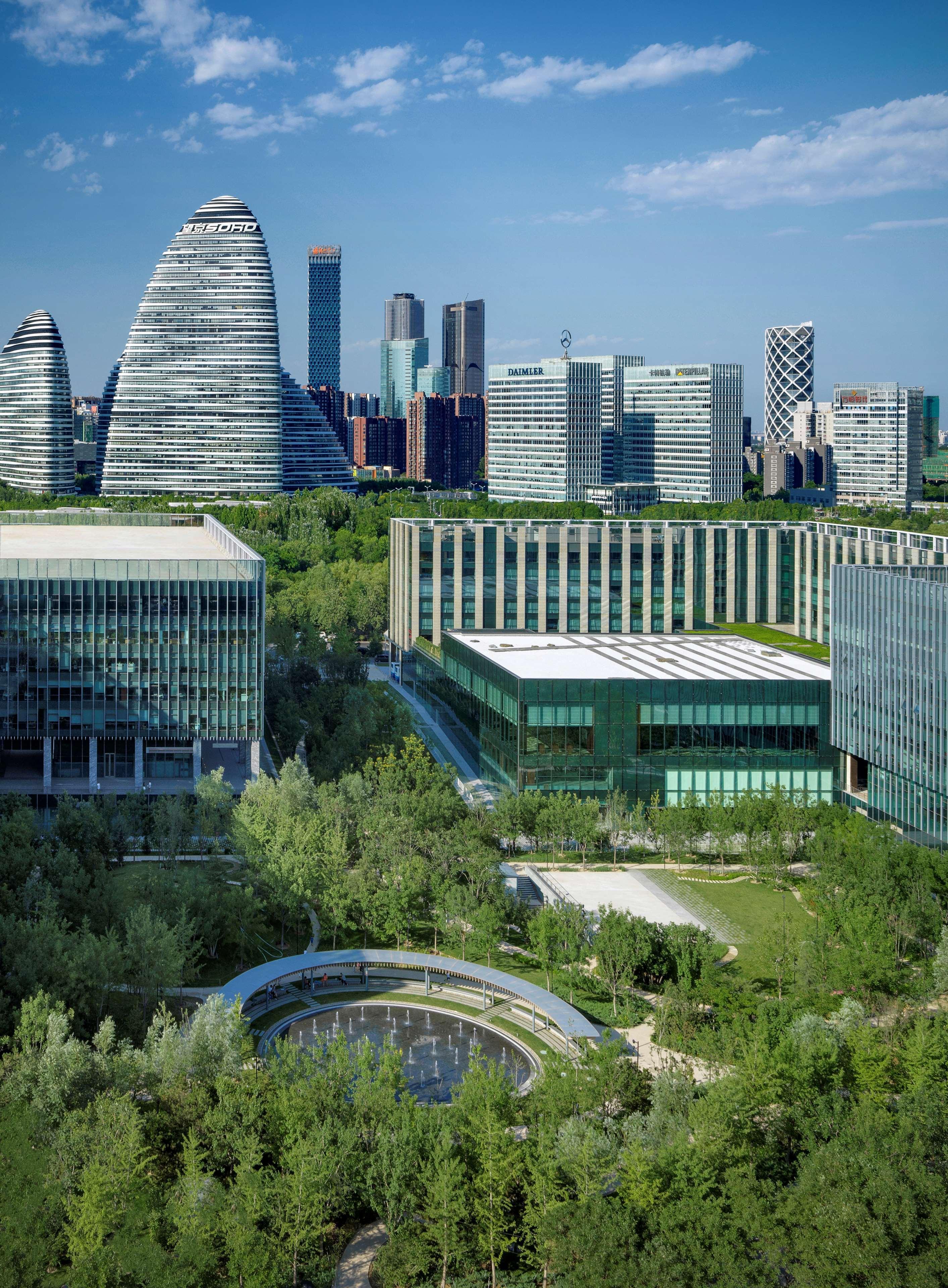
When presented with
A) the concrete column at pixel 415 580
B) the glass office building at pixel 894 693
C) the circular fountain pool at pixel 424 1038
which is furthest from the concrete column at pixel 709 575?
the circular fountain pool at pixel 424 1038

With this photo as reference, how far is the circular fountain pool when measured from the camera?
41156 mm

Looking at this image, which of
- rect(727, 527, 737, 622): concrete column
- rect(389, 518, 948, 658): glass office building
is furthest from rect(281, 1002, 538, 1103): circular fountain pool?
rect(727, 527, 737, 622): concrete column

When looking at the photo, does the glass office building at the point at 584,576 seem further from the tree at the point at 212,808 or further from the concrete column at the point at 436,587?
the tree at the point at 212,808

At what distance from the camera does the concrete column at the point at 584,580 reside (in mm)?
104938

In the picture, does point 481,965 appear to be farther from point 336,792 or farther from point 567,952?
point 336,792

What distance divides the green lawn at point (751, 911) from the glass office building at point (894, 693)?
7630 millimetres

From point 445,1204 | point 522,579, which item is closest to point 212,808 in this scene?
point 445,1204

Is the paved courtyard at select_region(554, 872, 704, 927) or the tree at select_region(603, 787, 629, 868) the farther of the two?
the tree at select_region(603, 787, 629, 868)

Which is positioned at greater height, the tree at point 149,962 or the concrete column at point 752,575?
the concrete column at point 752,575

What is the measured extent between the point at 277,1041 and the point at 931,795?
3331cm

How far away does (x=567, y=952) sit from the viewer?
159 ft

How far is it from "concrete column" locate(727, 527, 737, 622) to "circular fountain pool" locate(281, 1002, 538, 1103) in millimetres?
68335

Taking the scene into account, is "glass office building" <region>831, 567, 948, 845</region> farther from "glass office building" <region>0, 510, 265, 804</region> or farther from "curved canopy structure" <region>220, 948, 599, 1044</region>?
"glass office building" <region>0, 510, 265, 804</region>

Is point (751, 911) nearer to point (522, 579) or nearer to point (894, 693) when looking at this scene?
point (894, 693)
